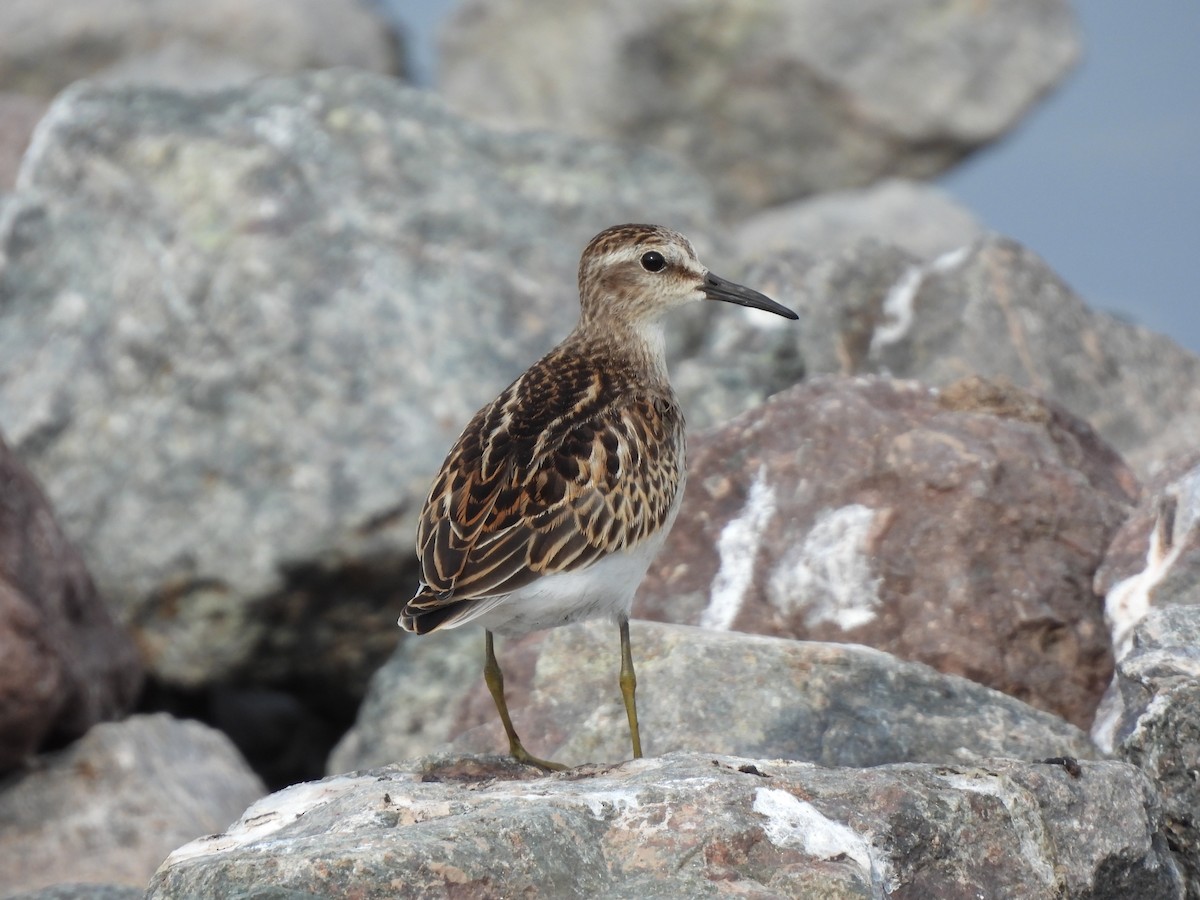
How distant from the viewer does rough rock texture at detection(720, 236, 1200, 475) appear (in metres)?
10.1

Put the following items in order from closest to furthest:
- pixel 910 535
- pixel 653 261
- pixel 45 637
Answer: pixel 653 261 → pixel 910 535 → pixel 45 637

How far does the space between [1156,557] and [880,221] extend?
36.1 feet

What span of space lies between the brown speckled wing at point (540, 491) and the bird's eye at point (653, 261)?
0.78 meters

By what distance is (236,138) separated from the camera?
10.9 metres

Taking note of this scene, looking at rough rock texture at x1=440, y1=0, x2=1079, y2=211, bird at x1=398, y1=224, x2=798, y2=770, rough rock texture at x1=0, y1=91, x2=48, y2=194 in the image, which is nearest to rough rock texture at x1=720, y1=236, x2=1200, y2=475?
bird at x1=398, y1=224, x2=798, y2=770

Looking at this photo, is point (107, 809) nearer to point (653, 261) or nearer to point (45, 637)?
point (45, 637)

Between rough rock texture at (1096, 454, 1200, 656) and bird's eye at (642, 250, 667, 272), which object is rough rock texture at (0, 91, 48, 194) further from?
rough rock texture at (1096, 454, 1200, 656)

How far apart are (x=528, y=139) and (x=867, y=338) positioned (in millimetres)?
2844

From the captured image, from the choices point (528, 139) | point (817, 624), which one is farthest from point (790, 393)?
point (528, 139)

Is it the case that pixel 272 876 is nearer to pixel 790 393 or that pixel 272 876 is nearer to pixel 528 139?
pixel 790 393

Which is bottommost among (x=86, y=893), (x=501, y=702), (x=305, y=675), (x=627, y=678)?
(x=86, y=893)

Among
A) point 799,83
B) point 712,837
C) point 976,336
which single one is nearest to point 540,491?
point 712,837

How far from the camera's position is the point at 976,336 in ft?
33.1

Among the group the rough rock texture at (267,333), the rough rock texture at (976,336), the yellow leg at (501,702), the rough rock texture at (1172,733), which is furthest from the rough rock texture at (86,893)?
the rough rock texture at (976,336)
